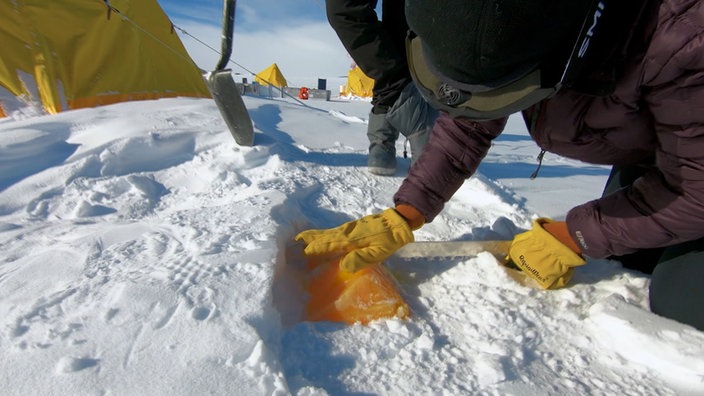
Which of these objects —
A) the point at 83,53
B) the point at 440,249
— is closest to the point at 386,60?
the point at 440,249

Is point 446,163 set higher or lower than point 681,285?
higher

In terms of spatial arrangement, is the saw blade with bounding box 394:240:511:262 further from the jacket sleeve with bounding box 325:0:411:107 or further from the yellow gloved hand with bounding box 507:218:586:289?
the jacket sleeve with bounding box 325:0:411:107

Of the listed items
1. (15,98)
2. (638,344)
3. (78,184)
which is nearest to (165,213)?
(78,184)

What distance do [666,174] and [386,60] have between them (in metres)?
1.21

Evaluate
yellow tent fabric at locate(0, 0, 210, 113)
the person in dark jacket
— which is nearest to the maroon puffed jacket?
the person in dark jacket

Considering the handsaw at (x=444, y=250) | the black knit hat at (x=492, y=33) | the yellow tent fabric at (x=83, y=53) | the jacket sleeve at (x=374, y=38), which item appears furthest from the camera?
the yellow tent fabric at (x=83, y=53)

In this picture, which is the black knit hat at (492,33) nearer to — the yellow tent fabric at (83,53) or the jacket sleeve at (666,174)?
the jacket sleeve at (666,174)

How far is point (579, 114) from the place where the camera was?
3.01ft

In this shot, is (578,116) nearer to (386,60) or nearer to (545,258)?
(545,258)

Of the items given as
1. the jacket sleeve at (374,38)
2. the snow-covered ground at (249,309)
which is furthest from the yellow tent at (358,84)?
the snow-covered ground at (249,309)

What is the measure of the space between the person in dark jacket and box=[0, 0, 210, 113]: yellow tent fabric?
1.96 meters

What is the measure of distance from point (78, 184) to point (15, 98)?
1707 mm

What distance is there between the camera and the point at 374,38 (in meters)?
1.80

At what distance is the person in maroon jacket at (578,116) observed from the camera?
0.58 m
